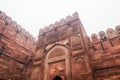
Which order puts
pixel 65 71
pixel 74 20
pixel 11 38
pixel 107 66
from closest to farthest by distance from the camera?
pixel 107 66, pixel 65 71, pixel 74 20, pixel 11 38

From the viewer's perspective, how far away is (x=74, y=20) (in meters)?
8.62

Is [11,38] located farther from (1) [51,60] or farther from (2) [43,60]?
(1) [51,60]

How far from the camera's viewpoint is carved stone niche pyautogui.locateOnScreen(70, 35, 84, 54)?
711 centimetres

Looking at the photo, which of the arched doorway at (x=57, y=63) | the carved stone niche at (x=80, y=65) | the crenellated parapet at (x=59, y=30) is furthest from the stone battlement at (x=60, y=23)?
the carved stone niche at (x=80, y=65)

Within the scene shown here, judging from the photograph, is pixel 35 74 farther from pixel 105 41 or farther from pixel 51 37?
pixel 105 41

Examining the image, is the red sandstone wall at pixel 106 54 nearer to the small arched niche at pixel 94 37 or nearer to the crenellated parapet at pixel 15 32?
the small arched niche at pixel 94 37

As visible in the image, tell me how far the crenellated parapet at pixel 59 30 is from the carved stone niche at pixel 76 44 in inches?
19.9

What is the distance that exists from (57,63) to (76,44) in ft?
5.96

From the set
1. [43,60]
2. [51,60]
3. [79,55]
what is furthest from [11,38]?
[79,55]

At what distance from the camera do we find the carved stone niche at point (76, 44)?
711cm

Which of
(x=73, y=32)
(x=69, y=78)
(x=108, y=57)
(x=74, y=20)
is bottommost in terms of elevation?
(x=69, y=78)

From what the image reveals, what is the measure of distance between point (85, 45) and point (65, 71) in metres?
2.07

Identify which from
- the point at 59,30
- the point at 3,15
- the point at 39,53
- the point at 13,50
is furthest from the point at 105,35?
the point at 3,15

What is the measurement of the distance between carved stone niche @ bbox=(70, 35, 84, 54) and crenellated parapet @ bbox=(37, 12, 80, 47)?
51cm
